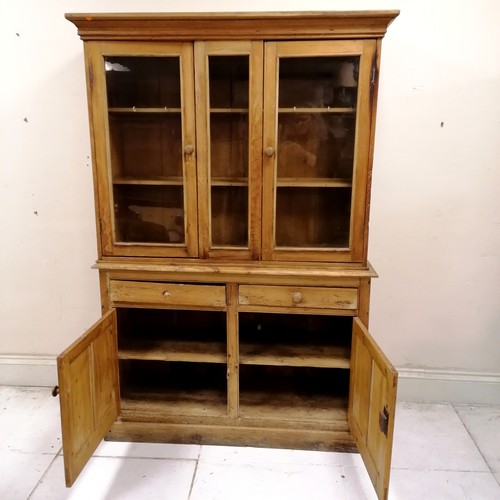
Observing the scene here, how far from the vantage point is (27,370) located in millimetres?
2346

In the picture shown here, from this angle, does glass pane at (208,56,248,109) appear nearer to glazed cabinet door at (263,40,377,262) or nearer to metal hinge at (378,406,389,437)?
glazed cabinet door at (263,40,377,262)

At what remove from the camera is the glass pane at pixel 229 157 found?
66.7 inches

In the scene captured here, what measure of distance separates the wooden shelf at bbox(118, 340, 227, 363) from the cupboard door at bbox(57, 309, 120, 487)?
0.33 feet

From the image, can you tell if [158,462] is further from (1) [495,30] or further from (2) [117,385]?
(1) [495,30]

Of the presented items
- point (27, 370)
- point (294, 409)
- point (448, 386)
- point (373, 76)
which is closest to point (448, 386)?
point (448, 386)

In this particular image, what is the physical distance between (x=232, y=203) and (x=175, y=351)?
73 centimetres

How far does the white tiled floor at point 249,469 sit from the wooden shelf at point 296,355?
392mm

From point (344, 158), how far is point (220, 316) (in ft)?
3.32

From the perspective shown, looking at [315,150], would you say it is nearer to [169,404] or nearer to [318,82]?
[318,82]

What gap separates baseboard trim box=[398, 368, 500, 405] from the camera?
7.20 ft

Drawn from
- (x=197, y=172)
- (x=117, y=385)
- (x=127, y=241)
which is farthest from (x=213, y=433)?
(x=197, y=172)

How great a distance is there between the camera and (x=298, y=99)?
1.71m

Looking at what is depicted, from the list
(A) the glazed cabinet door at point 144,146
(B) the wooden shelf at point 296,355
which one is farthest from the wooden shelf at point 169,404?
(A) the glazed cabinet door at point 144,146

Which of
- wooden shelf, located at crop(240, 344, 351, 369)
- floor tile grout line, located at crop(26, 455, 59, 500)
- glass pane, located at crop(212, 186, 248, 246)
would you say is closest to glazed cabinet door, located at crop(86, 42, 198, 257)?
glass pane, located at crop(212, 186, 248, 246)
